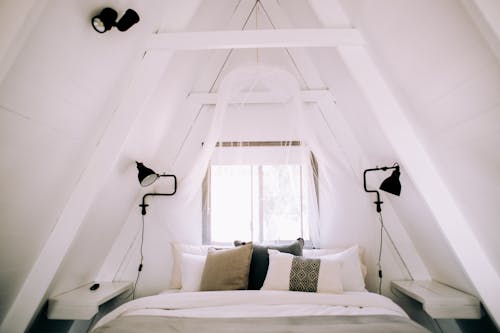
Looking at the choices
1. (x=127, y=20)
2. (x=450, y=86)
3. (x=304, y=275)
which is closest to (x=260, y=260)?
(x=304, y=275)

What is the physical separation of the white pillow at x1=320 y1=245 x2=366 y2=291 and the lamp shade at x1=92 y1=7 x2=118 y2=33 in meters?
2.26

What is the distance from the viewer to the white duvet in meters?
1.85

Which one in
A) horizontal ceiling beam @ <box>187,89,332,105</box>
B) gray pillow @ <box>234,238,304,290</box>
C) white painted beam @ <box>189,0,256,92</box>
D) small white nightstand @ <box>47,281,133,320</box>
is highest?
white painted beam @ <box>189,0,256,92</box>

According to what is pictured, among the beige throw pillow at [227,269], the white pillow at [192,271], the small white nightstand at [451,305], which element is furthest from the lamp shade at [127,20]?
the small white nightstand at [451,305]

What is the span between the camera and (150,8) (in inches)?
69.9

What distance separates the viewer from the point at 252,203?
303cm

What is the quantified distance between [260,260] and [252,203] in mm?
694

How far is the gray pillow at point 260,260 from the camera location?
239 cm

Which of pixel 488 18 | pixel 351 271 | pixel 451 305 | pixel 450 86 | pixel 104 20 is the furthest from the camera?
pixel 351 271

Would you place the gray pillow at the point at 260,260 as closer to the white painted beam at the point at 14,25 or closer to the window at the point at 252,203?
the window at the point at 252,203

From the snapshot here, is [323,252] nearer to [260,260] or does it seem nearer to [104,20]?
[260,260]

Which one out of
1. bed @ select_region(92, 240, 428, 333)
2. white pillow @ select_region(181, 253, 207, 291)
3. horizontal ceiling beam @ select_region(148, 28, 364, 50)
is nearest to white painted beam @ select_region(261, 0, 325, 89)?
horizontal ceiling beam @ select_region(148, 28, 364, 50)

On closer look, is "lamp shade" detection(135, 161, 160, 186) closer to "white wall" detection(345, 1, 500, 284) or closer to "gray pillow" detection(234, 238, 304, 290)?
"gray pillow" detection(234, 238, 304, 290)

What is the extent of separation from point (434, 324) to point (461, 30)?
2.67 metres
